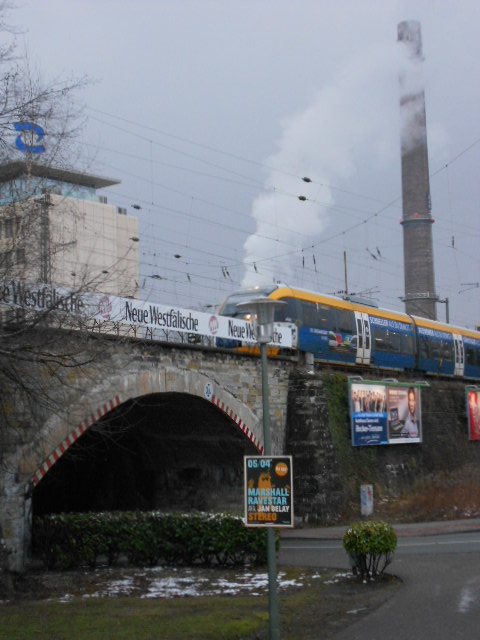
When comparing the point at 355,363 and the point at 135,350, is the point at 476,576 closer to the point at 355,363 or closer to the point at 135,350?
the point at 135,350

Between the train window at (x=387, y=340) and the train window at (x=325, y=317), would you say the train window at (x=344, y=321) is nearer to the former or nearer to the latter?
the train window at (x=325, y=317)

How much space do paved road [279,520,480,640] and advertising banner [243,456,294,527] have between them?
1811mm

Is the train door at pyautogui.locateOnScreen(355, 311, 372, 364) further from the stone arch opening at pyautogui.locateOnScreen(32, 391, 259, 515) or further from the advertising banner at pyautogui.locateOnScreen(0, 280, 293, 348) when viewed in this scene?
the stone arch opening at pyautogui.locateOnScreen(32, 391, 259, 515)

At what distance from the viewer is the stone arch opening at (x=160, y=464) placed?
25594mm

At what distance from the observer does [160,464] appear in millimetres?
28578

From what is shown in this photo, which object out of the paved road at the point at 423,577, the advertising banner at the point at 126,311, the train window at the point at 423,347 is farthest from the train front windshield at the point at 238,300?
the train window at the point at 423,347

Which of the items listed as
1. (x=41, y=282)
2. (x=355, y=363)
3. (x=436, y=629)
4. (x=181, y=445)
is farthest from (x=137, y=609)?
(x=355, y=363)

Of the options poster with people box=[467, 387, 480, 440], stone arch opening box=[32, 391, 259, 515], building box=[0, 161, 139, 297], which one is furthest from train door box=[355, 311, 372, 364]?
building box=[0, 161, 139, 297]

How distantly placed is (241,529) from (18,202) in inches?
297

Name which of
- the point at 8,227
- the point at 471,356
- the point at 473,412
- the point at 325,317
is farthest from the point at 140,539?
the point at 471,356

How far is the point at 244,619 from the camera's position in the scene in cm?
1162

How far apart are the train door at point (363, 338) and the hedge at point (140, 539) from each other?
1757cm

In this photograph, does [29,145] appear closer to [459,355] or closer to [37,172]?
[37,172]

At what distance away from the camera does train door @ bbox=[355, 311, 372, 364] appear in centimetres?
3397
